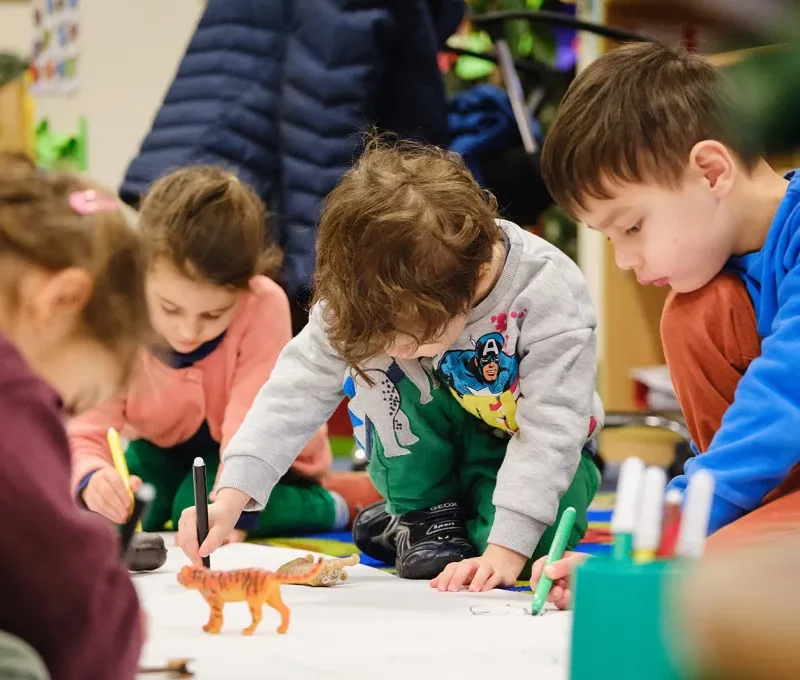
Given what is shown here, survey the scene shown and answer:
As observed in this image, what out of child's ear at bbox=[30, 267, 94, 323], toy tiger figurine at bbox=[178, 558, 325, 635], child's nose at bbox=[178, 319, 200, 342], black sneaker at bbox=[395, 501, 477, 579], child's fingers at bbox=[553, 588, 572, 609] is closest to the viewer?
child's ear at bbox=[30, 267, 94, 323]

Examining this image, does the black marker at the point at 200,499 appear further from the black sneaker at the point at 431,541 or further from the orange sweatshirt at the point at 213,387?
the orange sweatshirt at the point at 213,387

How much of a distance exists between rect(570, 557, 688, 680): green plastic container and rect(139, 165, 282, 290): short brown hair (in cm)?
86

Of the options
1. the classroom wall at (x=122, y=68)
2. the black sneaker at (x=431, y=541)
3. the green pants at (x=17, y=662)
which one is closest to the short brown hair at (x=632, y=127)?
the black sneaker at (x=431, y=541)

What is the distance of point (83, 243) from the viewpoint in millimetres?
603

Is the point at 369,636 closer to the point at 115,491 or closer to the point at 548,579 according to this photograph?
the point at 548,579

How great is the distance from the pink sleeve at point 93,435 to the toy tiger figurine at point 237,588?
527mm

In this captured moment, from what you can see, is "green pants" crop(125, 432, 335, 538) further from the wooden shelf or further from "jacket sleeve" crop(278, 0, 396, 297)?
the wooden shelf

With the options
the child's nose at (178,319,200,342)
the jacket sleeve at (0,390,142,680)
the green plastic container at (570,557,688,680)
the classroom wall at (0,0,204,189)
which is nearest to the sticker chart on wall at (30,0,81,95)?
the classroom wall at (0,0,204,189)

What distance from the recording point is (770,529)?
0.70m

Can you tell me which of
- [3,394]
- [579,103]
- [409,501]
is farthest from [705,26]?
[409,501]

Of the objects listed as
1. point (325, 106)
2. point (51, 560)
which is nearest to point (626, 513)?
point (51, 560)

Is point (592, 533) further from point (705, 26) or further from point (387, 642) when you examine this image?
point (705, 26)

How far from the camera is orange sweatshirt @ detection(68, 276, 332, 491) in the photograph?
1.36 meters

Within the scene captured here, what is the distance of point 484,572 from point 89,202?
0.52m
